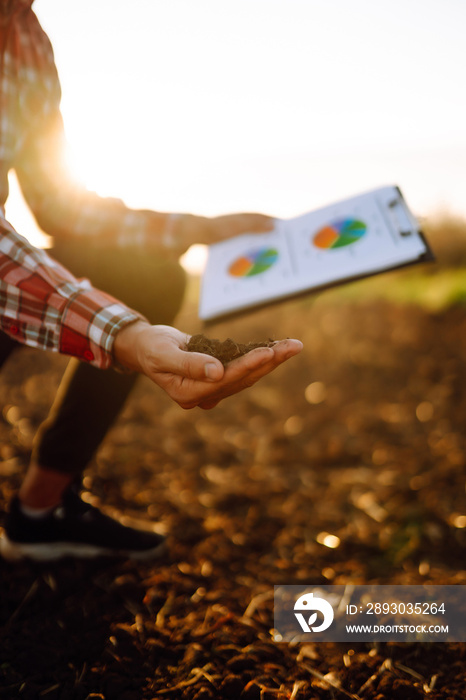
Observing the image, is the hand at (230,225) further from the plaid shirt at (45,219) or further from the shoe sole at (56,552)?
the shoe sole at (56,552)

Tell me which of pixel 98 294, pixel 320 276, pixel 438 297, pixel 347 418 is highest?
pixel 98 294

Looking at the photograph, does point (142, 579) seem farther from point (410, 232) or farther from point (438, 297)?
point (438, 297)

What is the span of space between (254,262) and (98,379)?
0.54m

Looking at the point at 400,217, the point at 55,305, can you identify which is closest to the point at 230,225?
the point at 400,217

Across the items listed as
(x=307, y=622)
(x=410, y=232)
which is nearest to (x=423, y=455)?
(x=307, y=622)

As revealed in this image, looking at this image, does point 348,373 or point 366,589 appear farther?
point 348,373

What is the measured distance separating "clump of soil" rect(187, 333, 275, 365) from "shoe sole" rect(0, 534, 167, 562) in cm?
96

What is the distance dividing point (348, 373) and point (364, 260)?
6.75 ft

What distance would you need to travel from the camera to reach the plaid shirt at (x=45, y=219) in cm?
86

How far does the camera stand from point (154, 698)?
1.02 meters

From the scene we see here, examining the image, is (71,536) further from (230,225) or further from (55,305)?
(230,225)

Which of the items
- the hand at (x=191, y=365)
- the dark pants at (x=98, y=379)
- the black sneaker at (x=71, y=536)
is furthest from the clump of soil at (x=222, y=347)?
the black sneaker at (x=71, y=536)

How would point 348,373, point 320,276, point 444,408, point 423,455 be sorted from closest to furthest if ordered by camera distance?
point 320,276 < point 423,455 < point 444,408 < point 348,373

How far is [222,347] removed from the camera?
0.76 m
